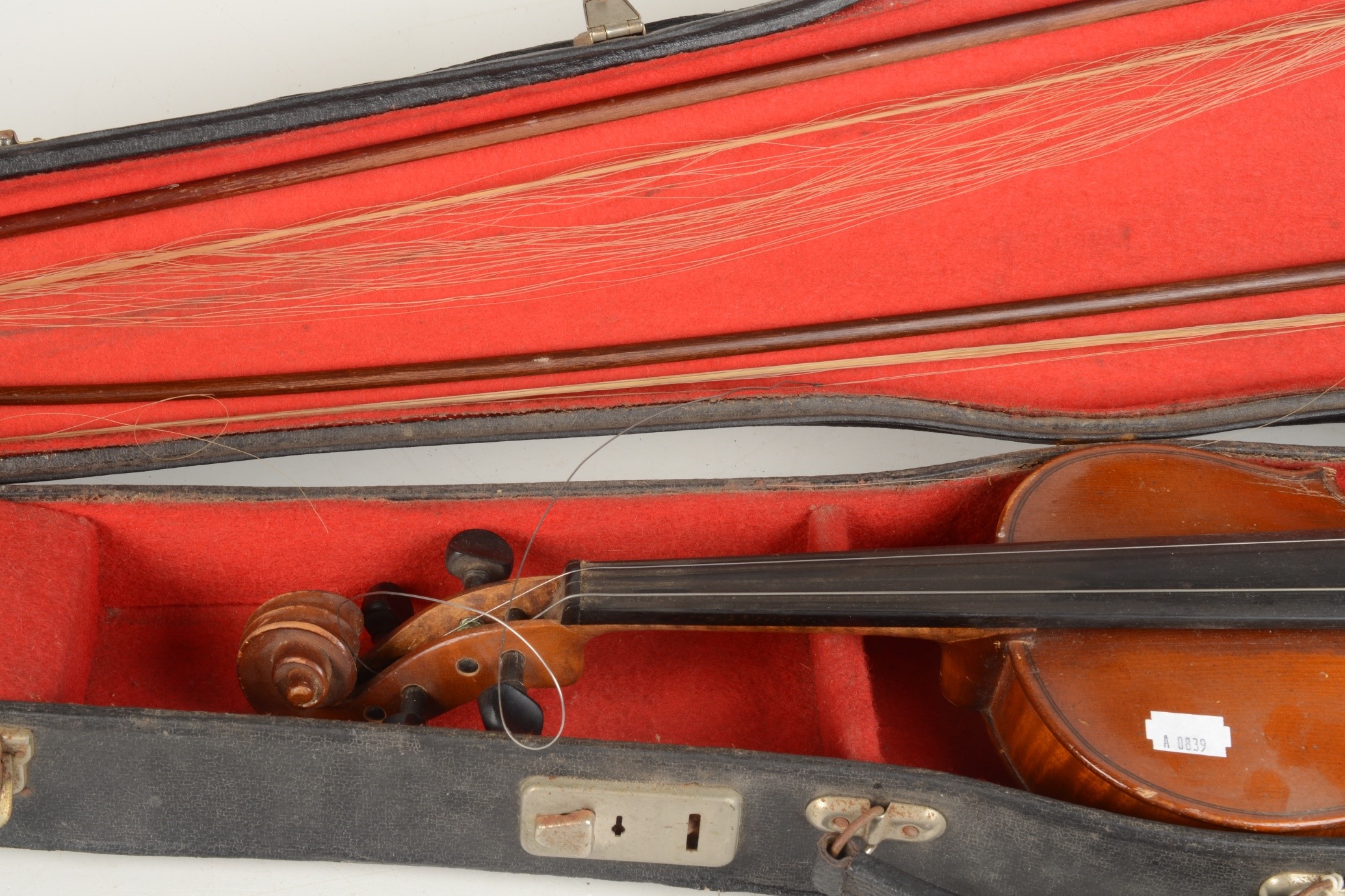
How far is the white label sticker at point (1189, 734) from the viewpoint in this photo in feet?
3.56

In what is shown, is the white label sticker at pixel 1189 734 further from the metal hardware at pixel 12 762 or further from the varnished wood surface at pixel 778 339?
the metal hardware at pixel 12 762

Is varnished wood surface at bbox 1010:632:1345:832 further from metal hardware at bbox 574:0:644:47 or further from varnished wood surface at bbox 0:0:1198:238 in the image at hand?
metal hardware at bbox 574:0:644:47

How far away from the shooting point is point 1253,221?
1425mm

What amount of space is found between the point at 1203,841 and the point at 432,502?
0.99 metres

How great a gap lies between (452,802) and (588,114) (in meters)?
0.81

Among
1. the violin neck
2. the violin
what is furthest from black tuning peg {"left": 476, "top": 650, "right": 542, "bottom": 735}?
the violin neck

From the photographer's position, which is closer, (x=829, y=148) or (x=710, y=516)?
(x=829, y=148)

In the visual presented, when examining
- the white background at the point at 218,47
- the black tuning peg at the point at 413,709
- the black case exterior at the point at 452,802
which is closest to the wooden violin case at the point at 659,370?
the black case exterior at the point at 452,802

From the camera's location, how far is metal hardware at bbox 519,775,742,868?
1.10 m

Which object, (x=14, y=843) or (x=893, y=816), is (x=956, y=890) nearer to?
(x=893, y=816)

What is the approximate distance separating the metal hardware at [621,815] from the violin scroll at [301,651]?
249mm

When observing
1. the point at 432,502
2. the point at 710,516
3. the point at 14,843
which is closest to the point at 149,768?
the point at 14,843

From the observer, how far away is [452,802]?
1.13 metres

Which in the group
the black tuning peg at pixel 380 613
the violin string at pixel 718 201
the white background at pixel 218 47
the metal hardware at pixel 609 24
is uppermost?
the white background at pixel 218 47
